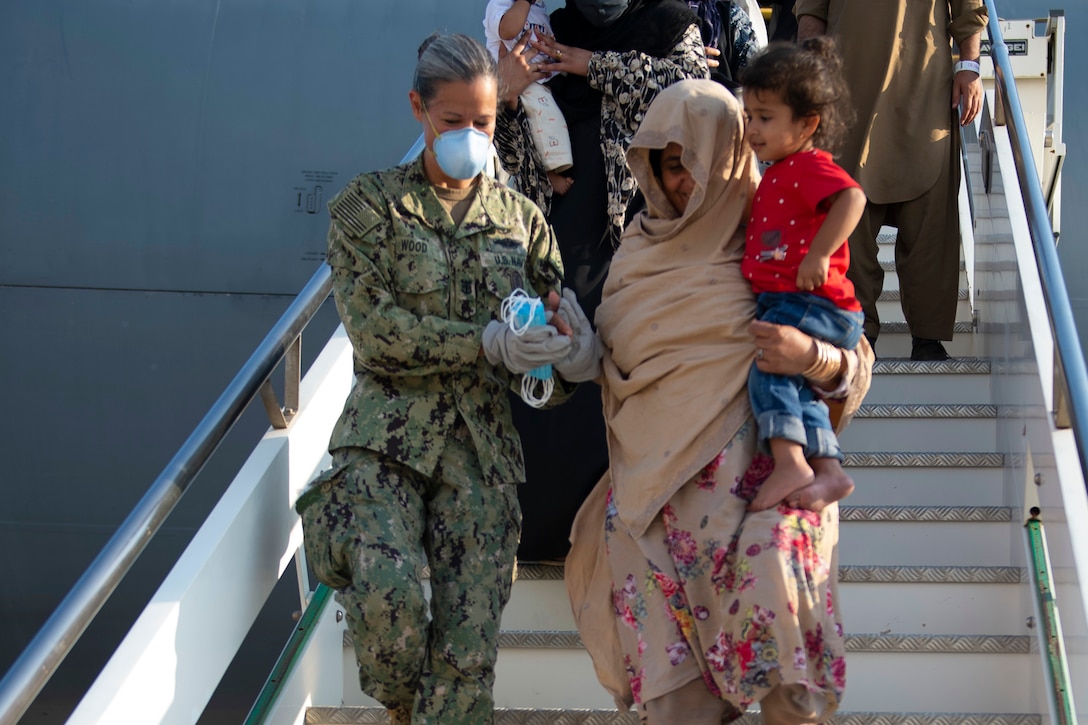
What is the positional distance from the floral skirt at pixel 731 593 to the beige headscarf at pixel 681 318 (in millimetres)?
57

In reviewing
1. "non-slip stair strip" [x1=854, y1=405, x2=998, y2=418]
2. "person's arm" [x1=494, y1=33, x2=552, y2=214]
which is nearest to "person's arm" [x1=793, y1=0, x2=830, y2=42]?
"person's arm" [x1=494, y1=33, x2=552, y2=214]

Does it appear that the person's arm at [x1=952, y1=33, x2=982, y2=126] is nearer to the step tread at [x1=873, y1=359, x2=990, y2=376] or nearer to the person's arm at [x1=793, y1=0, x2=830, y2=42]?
the person's arm at [x1=793, y1=0, x2=830, y2=42]

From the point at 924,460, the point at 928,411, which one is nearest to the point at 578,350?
the point at 924,460

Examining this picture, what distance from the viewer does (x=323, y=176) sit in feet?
19.1

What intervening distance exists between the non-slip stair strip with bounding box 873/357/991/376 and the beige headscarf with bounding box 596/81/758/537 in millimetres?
1862

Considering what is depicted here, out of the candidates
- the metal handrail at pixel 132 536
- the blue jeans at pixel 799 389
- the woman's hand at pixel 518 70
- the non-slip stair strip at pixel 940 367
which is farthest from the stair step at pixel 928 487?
the metal handrail at pixel 132 536

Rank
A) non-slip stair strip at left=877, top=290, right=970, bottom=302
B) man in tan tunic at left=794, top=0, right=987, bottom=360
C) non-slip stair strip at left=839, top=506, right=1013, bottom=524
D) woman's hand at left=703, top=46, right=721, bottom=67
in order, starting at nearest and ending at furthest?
non-slip stair strip at left=839, top=506, right=1013, bottom=524, woman's hand at left=703, top=46, right=721, bottom=67, man in tan tunic at left=794, top=0, right=987, bottom=360, non-slip stair strip at left=877, top=290, right=970, bottom=302

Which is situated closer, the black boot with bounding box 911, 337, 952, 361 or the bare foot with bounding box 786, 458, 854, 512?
the bare foot with bounding box 786, 458, 854, 512

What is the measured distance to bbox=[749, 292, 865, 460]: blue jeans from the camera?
2.24 meters

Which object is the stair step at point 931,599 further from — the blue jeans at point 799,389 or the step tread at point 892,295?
the step tread at point 892,295

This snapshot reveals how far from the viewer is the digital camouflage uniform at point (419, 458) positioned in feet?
7.66

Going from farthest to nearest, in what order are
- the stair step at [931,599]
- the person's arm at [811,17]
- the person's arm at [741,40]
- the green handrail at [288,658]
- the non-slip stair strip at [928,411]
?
1. the person's arm at [811,17]
2. the person's arm at [741,40]
3. the non-slip stair strip at [928,411]
4. the stair step at [931,599]
5. the green handrail at [288,658]

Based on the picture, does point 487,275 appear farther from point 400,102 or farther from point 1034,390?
point 400,102

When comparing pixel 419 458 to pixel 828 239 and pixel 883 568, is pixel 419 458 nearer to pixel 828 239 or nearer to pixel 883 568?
pixel 828 239
